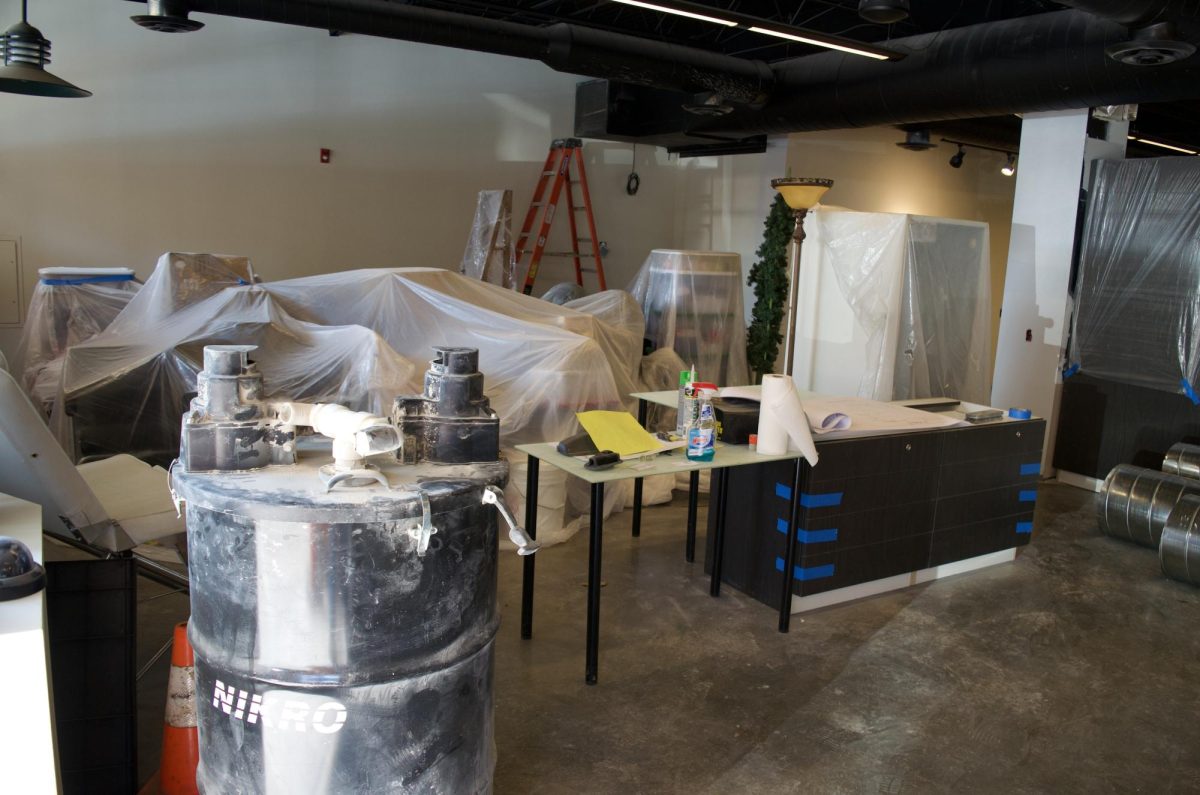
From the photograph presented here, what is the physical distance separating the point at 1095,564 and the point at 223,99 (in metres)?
6.69

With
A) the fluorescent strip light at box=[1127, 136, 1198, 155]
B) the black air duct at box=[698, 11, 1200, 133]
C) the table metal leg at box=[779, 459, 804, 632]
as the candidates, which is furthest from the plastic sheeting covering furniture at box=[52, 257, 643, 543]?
the fluorescent strip light at box=[1127, 136, 1198, 155]

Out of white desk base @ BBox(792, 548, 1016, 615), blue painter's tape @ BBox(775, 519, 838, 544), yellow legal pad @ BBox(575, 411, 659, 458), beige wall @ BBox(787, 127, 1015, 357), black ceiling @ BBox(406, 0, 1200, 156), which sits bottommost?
white desk base @ BBox(792, 548, 1016, 615)

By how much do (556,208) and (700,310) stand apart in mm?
3216

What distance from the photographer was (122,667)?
6.83ft

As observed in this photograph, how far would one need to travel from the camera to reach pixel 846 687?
310cm

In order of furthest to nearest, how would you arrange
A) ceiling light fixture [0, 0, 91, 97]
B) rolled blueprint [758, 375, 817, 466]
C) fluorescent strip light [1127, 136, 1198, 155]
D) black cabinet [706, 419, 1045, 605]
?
1. fluorescent strip light [1127, 136, 1198, 155]
2. black cabinet [706, 419, 1045, 605]
3. rolled blueprint [758, 375, 817, 466]
4. ceiling light fixture [0, 0, 91, 97]

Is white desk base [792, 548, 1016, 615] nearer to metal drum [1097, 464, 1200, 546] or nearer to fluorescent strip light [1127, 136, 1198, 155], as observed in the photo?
metal drum [1097, 464, 1200, 546]

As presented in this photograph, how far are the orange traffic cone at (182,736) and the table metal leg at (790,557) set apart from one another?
216 centimetres

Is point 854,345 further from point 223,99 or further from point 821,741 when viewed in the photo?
point 223,99

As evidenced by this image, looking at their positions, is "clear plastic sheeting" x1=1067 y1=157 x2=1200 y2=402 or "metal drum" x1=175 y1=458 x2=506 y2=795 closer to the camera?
"metal drum" x1=175 y1=458 x2=506 y2=795

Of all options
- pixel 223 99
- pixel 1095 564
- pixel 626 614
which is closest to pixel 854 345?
pixel 1095 564

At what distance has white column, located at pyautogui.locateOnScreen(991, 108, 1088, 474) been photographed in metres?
5.68

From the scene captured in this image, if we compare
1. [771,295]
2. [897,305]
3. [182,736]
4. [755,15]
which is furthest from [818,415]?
[771,295]

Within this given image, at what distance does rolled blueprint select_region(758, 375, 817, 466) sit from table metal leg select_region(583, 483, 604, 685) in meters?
0.76
